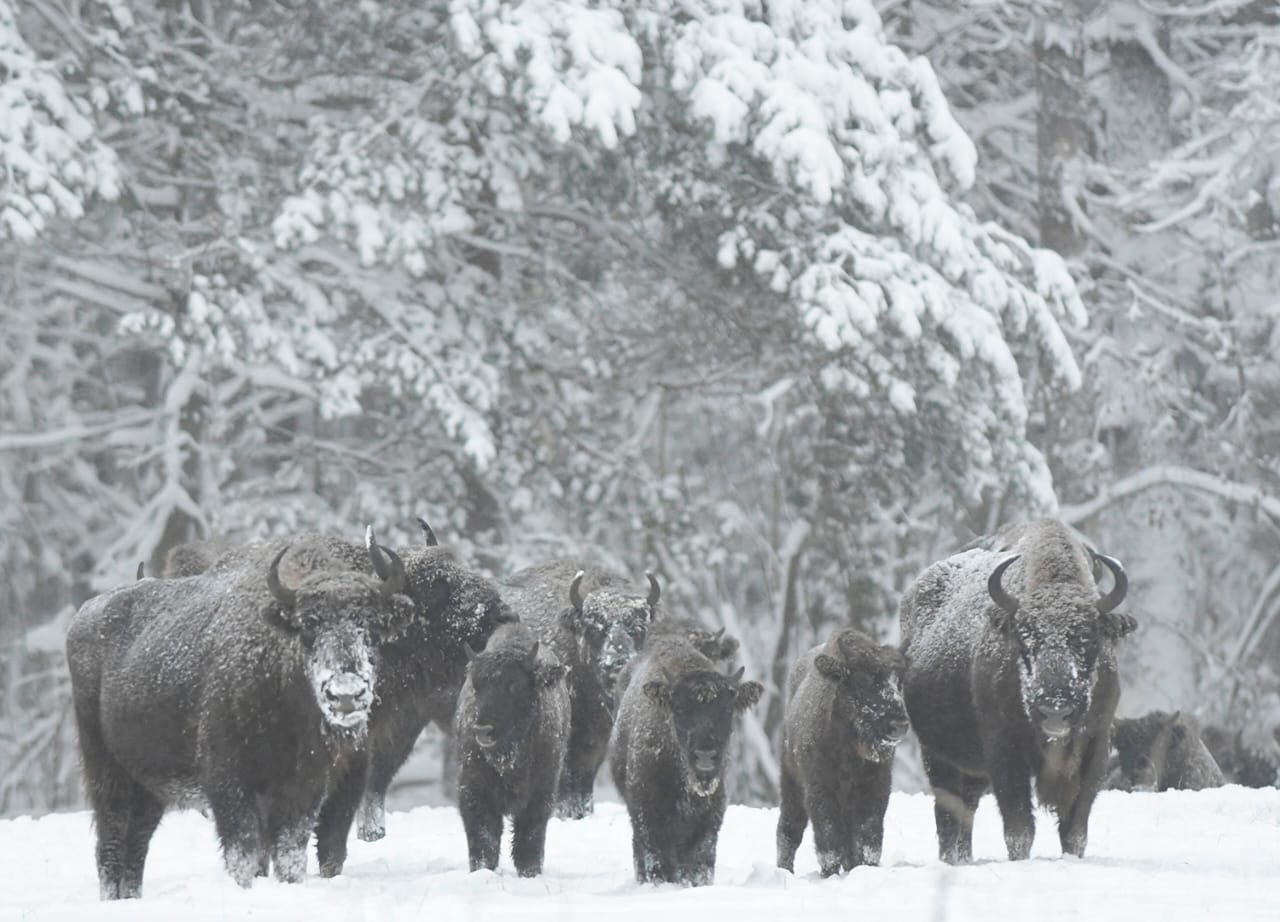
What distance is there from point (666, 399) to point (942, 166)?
576 centimetres

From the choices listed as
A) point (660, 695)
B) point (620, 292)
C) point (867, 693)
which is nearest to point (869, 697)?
point (867, 693)

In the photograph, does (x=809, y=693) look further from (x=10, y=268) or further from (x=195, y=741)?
(x=10, y=268)

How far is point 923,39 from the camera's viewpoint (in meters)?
28.3

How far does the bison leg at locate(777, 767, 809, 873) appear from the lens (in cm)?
1081

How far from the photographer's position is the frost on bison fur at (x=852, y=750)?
384 inches

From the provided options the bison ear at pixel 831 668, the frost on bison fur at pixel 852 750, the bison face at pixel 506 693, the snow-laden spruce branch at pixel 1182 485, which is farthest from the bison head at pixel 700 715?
the snow-laden spruce branch at pixel 1182 485

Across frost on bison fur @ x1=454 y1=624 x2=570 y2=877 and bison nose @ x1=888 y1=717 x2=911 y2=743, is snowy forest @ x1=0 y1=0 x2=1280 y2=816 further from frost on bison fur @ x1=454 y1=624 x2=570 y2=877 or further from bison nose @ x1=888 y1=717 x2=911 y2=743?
bison nose @ x1=888 y1=717 x2=911 y2=743

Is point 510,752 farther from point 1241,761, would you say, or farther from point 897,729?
point 1241,761

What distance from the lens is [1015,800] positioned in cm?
1001

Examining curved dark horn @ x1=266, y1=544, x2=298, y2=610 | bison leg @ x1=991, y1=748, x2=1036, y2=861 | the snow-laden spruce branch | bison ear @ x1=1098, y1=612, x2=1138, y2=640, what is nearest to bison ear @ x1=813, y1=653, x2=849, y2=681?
bison leg @ x1=991, y1=748, x2=1036, y2=861

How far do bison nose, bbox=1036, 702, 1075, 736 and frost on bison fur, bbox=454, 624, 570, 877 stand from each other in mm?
2449

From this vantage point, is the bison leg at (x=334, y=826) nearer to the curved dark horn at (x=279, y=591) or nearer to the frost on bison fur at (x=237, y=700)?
the frost on bison fur at (x=237, y=700)

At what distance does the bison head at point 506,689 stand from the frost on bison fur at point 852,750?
4.57 feet

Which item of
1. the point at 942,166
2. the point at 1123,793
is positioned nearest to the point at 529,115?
the point at 942,166
